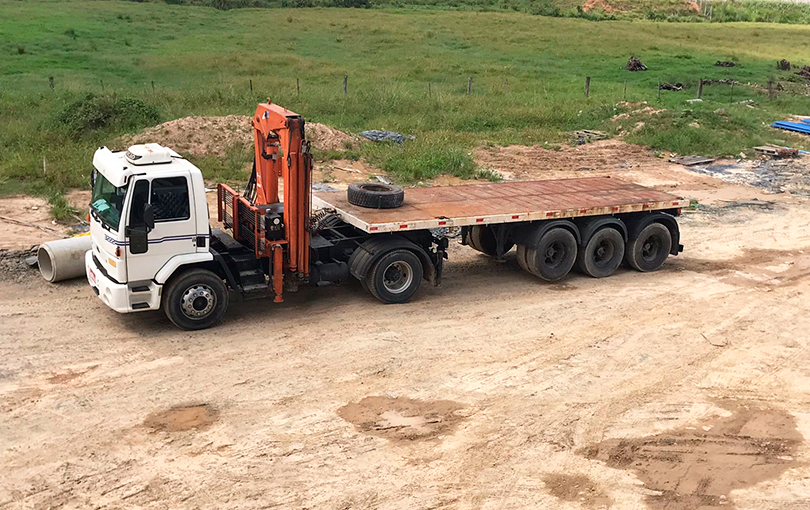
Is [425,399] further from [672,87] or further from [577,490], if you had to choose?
[672,87]

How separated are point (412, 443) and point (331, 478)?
114 cm

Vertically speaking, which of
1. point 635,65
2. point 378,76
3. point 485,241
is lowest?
point 485,241

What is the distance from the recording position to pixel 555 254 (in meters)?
15.0

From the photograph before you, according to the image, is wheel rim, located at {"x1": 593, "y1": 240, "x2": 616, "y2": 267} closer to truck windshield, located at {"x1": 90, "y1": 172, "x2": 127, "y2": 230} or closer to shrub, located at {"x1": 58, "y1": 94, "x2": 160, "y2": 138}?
truck windshield, located at {"x1": 90, "y1": 172, "x2": 127, "y2": 230}

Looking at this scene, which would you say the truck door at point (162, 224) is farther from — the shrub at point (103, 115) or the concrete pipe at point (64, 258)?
the shrub at point (103, 115)

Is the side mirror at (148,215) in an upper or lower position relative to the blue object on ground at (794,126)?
lower

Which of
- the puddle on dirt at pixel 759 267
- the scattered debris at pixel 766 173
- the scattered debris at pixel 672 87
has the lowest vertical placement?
the puddle on dirt at pixel 759 267

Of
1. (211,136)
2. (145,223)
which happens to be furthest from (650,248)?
(211,136)

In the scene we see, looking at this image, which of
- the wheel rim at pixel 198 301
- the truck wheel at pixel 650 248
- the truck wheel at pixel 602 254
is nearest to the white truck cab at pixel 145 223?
the wheel rim at pixel 198 301

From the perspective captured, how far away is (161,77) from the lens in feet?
119

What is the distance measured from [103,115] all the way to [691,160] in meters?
17.5

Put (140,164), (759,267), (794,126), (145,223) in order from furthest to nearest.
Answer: (794,126)
(759,267)
(140,164)
(145,223)

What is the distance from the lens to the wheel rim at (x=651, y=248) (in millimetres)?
15855

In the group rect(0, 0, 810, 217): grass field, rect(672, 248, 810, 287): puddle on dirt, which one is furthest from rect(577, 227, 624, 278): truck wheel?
rect(0, 0, 810, 217): grass field
